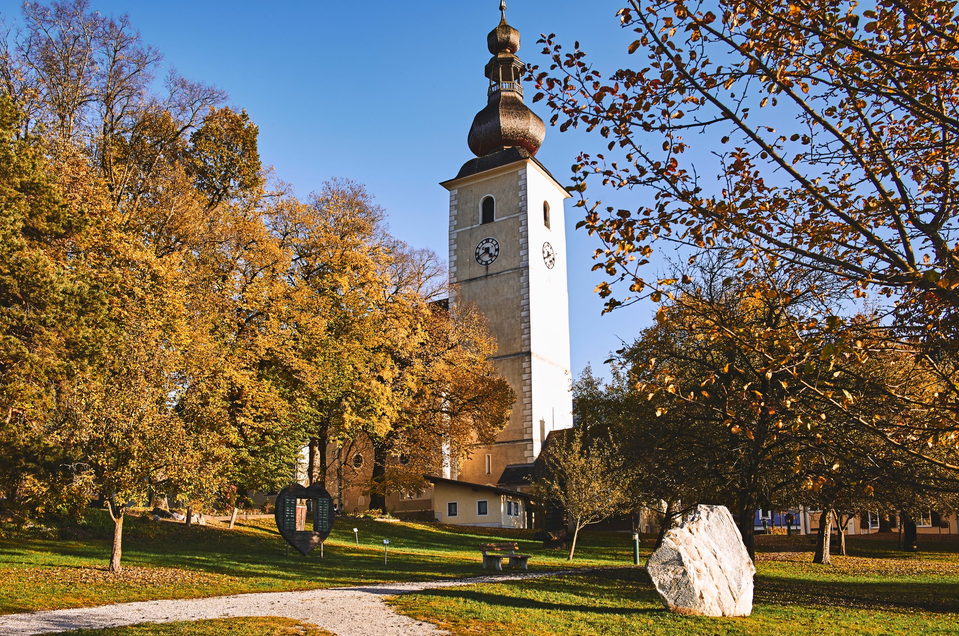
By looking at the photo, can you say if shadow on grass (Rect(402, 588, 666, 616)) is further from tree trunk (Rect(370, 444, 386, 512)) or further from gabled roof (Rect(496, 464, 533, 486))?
gabled roof (Rect(496, 464, 533, 486))


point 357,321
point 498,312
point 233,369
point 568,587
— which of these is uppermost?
point 498,312

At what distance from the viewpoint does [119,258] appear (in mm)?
23344

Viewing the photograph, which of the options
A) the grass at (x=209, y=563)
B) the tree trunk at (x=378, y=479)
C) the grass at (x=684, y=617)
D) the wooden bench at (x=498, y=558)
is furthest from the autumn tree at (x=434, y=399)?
the grass at (x=684, y=617)

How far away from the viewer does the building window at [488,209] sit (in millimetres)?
52656

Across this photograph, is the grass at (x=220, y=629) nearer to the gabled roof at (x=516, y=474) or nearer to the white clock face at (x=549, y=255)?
the gabled roof at (x=516, y=474)

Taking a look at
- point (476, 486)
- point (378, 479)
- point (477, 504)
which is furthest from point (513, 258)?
point (378, 479)

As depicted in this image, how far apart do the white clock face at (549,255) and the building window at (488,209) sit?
396cm

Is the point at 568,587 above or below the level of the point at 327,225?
below

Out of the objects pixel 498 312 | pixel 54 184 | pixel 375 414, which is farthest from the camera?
pixel 498 312

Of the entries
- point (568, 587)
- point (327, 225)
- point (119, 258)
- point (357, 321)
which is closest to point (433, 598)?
point (568, 587)

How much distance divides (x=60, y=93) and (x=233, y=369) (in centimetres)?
1104

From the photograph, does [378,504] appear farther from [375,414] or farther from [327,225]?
[327,225]

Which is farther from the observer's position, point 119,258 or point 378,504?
point 378,504

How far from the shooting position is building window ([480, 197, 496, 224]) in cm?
5266
